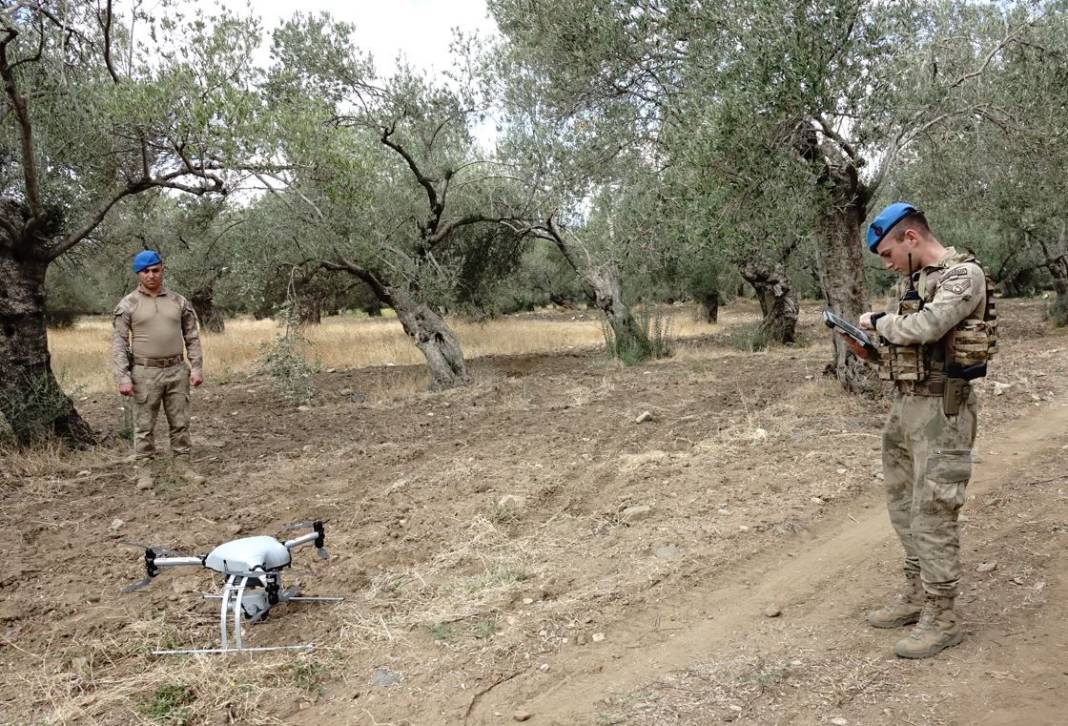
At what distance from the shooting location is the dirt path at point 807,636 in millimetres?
2930

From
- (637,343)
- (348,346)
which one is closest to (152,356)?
(637,343)

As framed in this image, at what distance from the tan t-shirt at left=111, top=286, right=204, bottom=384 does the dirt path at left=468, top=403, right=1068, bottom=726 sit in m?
4.70

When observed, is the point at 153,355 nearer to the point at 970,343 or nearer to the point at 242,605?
the point at 242,605

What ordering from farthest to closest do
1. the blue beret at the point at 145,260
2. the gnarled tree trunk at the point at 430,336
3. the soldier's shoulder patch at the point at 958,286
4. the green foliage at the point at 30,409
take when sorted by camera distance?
1. the gnarled tree trunk at the point at 430,336
2. the green foliage at the point at 30,409
3. the blue beret at the point at 145,260
4. the soldier's shoulder patch at the point at 958,286

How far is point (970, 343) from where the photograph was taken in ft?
10.3

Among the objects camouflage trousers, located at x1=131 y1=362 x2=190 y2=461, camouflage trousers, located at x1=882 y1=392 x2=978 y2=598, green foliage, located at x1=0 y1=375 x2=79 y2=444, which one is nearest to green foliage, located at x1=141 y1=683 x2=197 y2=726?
camouflage trousers, located at x1=882 y1=392 x2=978 y2=598

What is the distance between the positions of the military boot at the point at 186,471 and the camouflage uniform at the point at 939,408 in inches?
231

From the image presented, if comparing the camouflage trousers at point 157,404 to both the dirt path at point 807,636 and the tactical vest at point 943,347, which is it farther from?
the tactical vest at point 943,347

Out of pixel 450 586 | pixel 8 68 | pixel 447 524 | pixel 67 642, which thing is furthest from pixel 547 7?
pixel 67 642

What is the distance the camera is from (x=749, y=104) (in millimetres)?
6562

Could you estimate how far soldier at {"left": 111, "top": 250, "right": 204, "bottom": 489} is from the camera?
21.7 ft

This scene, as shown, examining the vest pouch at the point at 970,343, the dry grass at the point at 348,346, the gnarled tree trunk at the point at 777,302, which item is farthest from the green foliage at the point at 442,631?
the gnarled tree trunk at the point at 777,302

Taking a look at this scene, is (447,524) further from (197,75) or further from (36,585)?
(197,75)

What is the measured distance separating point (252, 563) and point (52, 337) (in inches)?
990
